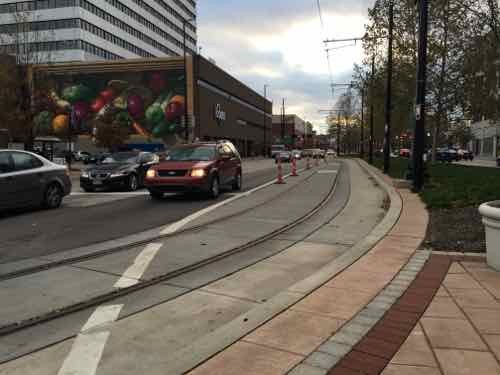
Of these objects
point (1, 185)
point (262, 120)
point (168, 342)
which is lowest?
point (168, 342)

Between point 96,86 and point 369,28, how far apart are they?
41.4m

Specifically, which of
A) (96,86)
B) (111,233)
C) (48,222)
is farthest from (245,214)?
(96,86)

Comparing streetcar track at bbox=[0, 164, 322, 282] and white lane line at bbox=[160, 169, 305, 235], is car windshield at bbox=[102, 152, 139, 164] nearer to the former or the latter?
white lane line at bbox=[160, 169, 305, 235]

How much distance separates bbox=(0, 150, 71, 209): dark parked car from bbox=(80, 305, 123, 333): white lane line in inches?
250

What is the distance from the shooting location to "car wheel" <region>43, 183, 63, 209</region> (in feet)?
35.0

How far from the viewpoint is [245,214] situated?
10070mm

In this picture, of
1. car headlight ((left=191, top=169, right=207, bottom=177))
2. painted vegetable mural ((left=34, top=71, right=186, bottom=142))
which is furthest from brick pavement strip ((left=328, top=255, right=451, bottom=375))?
painted vegetable mural ((left=34, top=71, right=186, bottom=142))

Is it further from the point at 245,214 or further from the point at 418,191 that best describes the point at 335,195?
the point at 245,214

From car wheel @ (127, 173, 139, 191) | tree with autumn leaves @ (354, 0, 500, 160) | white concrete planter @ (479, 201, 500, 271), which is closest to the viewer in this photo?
white concrete planter @ (479, 201, 500, 271)

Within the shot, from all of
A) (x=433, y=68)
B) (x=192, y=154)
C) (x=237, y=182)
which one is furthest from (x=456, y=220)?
(x=433, y=68)

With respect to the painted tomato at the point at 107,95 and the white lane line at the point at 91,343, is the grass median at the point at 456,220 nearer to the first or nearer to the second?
the white lane line at the point at 91,343

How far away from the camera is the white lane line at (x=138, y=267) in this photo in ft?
16.6

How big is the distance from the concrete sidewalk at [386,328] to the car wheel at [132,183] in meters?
11.2

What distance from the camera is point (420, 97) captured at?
12898mm
